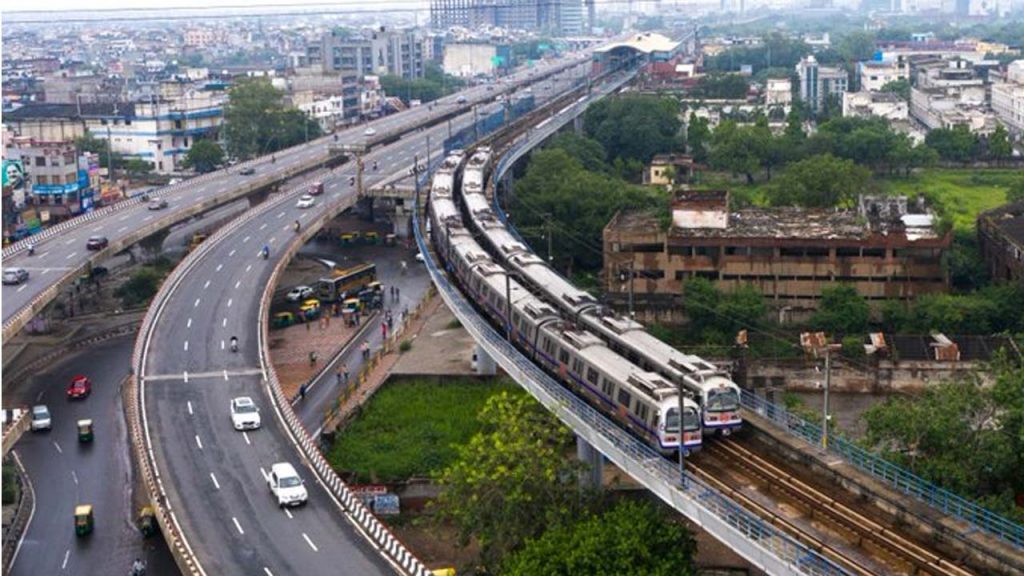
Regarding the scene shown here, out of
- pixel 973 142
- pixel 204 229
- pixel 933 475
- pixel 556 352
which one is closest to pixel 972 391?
pixel 933 475

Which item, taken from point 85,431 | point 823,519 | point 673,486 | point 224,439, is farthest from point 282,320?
point 823,519

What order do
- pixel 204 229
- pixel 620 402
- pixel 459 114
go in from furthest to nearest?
pixel 459 114 < pixel 204 229 < pixel 620 402

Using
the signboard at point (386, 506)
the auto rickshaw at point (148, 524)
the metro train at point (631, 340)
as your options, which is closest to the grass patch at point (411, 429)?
the signboard at point (386, 506)

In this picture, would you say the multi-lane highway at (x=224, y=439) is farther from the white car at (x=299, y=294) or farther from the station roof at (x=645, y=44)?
the station roof at (x=645, y=44)

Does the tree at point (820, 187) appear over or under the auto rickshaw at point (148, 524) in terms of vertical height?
over

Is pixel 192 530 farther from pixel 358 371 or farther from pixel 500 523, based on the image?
pixel 358 371

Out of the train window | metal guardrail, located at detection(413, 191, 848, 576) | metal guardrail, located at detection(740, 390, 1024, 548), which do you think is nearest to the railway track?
metal guardrail, located at detection(413, 191, 848, 576)
